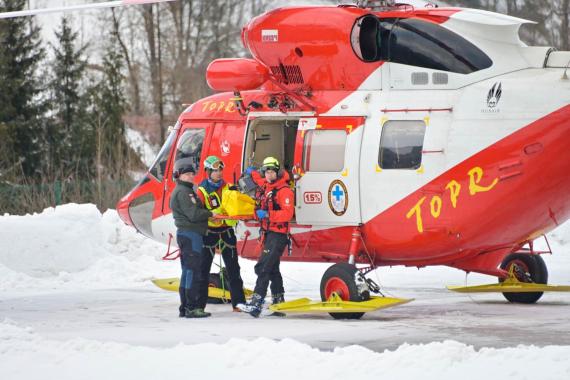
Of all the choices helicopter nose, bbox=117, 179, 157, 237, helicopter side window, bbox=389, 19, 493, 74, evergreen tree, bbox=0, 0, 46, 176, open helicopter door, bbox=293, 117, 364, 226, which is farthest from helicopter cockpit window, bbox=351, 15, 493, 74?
evergreen tree, bbox=0, 0, 46, 176

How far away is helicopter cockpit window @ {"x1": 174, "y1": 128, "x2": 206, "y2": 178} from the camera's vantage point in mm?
15414

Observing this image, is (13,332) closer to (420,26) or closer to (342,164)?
(342,164)

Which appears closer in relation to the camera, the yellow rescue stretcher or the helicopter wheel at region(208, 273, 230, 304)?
the yellow rescue stretcher

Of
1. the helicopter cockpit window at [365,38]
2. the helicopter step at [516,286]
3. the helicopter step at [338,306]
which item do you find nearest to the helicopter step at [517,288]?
the helicopter step at [516,286]

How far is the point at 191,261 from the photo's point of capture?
527 inches

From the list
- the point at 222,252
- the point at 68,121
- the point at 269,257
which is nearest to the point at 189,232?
the point at 222,252

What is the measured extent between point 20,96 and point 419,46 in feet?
85.1

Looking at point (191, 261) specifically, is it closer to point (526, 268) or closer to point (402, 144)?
point (402, 144)

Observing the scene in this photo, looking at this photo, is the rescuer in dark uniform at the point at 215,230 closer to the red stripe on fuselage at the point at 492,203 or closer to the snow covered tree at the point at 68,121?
the red stripe on fuselage at the point at 492,203

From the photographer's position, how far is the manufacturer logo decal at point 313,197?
1376cm

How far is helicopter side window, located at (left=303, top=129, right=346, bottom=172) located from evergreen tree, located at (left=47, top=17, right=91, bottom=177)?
22224 mm

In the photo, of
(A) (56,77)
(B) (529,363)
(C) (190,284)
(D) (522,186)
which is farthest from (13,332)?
(A) (56,77)

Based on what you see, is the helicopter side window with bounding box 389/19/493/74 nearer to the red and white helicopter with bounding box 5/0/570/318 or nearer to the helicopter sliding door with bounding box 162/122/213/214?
the red and white helicopter with bounding box 5/0/570/318

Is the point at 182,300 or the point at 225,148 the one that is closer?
the point at 182,300
